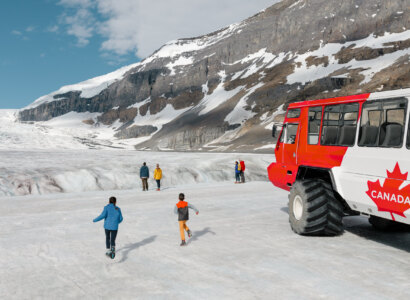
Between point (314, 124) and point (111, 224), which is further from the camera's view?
point (314, 124)

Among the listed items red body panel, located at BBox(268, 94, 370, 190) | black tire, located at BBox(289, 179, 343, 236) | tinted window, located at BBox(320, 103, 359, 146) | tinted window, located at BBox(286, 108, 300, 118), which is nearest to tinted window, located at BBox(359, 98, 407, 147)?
tinted window, located at BBox(320, 103, 359, 146)

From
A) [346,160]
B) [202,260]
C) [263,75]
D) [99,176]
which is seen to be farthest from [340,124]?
[263,75]

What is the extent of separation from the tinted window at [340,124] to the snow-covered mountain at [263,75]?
68.3 m

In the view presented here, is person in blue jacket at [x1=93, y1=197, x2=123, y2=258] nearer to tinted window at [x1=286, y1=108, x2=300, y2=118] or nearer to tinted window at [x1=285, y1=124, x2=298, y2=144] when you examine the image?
tinted window at [x1=285, y1=124, x2=298, y2=144]

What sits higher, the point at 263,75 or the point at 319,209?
the point at 263,75

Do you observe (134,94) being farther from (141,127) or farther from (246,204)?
(246,204)

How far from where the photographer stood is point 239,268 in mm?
6727

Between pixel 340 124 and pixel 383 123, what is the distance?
1.22 metres

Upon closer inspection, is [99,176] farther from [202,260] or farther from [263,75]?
[263,75]

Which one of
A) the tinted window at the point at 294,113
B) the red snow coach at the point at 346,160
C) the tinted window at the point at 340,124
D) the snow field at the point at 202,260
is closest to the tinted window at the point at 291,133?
the red snow coach at the point at 346,160

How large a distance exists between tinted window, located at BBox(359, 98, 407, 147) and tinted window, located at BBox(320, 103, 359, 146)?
0.27 metres

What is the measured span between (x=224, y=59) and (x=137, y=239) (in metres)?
159

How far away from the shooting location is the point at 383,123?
712cm

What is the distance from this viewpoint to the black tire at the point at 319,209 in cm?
858
